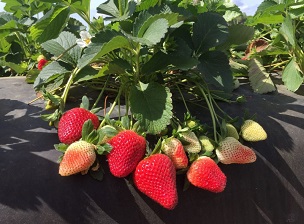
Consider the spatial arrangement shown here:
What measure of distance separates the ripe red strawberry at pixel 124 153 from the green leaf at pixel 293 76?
656mm

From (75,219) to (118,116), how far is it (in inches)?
10.5

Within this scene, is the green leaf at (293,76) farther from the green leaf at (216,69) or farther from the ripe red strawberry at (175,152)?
the ripe red strawberry at (175,152)

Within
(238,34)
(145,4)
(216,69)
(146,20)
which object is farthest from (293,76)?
(146,20)

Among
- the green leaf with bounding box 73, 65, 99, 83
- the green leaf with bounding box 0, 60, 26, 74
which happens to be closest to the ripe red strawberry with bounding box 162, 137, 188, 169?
the green leaf with bounding box 73, 65, 99, 83

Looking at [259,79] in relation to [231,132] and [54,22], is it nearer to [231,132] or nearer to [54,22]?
[231,132]

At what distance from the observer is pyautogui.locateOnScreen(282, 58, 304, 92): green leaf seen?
1.31m

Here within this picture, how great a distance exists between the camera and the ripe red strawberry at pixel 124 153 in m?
0.81

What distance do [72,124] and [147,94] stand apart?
0.17 metres

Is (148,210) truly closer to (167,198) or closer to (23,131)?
(167,198)

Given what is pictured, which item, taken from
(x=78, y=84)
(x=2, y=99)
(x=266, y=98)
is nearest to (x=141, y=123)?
(x=78, y=84)

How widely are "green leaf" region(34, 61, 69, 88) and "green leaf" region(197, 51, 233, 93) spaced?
12.6 inches

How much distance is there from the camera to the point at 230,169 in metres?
0.96

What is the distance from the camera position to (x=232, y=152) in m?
0.89

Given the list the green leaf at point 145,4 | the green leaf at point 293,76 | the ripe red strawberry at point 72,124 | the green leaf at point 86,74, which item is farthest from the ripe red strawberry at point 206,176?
the green leaf at point 293,76
